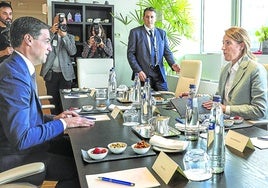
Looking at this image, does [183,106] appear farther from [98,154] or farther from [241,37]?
[98,154]

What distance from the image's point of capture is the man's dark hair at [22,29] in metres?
1.54

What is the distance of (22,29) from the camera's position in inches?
60.6

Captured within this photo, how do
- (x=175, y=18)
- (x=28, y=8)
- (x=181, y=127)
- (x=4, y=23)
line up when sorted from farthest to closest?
(x=28, y=8) → (x=175, y=18) → (x=4, y=23) → (x=181, y=127)

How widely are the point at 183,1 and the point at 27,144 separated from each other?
3.95 metres

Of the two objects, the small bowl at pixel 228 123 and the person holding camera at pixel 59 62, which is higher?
the person holding camera at pixel 59 62

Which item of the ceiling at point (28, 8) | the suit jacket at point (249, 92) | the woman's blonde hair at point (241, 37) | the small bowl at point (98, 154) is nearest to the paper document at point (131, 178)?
the small bowl at point (98, 154)

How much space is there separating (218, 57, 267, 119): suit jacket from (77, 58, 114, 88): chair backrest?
6.75 ft

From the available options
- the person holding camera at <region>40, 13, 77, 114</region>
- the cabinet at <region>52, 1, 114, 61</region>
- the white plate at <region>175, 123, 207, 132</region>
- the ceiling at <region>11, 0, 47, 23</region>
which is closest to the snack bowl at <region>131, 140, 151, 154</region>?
the white plate at <region>175, 123, 207, 132</region>

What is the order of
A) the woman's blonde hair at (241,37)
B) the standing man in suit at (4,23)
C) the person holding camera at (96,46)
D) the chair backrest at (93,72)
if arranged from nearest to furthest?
the woman's blonde hair at (241,37) < the standing man in suit at (4,23) < the chair backrest at (93,72) < the person holding camera at (96,46)

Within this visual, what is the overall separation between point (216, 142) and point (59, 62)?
3138mm

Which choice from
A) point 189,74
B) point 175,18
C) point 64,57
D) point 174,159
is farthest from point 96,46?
point 174,159

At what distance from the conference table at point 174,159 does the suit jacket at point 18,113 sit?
18cm

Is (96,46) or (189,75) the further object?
(96,46)

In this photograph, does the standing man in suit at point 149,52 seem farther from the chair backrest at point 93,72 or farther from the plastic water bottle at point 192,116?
the plastic water bottle at point 192,116
